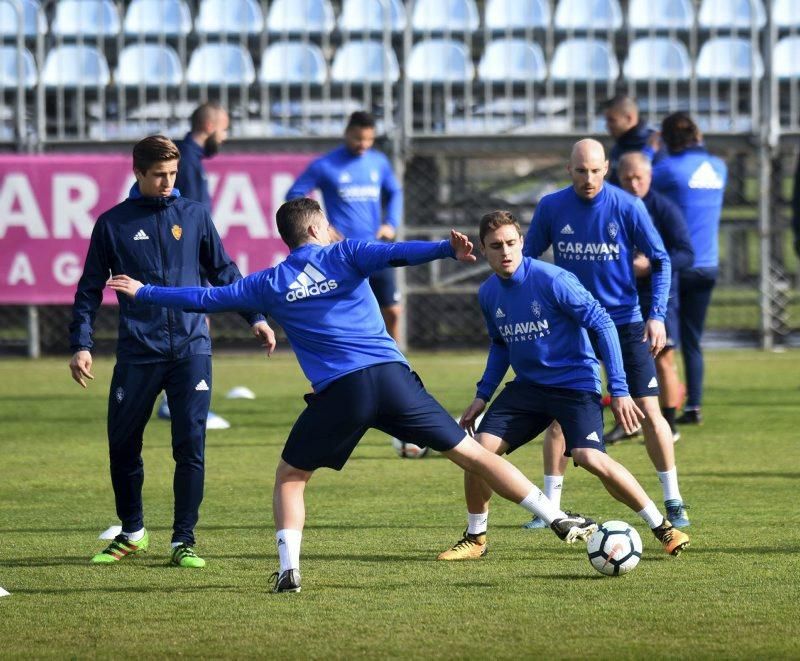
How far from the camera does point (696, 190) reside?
11188 millimetres

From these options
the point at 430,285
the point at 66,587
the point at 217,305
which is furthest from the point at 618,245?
the point at 430,285

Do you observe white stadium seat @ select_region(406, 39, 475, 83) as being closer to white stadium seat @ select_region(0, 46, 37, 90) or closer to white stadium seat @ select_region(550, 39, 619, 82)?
white stadium seat @ select_region(550, 39, 619, 82)

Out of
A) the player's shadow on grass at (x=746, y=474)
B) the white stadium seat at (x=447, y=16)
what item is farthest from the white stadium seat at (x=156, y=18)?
the player's shadow on grass at (x=746, y=474)

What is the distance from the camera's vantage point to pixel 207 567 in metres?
6.62

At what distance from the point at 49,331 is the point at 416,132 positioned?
4.61m

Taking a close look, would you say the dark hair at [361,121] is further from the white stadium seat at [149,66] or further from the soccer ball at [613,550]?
the soccer ball at [613,550]

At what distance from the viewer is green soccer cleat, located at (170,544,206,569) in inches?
Result: 261

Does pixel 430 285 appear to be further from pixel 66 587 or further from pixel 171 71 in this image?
pixel 66 587

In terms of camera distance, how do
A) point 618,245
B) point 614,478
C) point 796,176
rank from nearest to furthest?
point 614,478 → point 618,245 → point 796,176

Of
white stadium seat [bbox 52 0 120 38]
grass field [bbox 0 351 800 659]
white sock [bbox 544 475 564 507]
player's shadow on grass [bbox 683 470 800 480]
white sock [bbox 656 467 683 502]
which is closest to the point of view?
grass field [bbox 0 351 800 659]

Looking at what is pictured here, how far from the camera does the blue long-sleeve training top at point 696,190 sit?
36.6 ft

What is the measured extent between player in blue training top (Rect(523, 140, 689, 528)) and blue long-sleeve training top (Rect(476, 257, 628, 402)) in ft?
2.97

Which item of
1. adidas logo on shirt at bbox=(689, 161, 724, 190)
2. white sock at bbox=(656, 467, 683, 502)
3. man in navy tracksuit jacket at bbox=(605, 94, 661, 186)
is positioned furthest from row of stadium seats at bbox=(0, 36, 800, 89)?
white sock at bbox=(656, 467, 683, 502)

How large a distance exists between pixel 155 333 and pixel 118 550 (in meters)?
1.00
